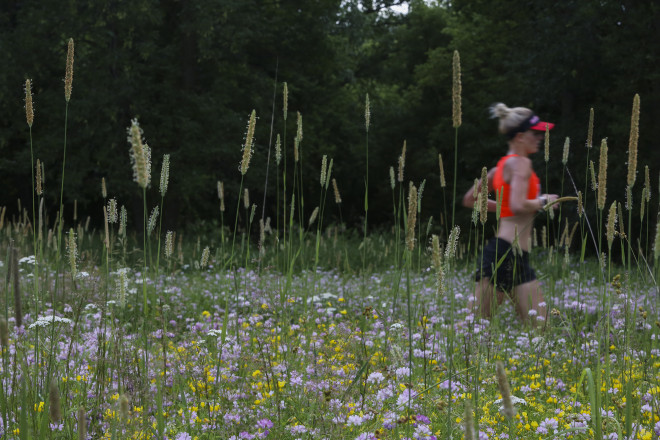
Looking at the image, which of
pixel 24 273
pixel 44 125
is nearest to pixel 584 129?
pixel 24 273

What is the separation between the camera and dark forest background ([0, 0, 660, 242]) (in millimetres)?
13414

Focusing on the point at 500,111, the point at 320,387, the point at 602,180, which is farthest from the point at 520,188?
the point at 602,180

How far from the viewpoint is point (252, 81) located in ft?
53.8

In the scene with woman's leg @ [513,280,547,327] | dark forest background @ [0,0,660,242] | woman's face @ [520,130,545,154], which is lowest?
woman's leg @ [513,280,547,327]

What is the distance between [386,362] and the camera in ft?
11.2

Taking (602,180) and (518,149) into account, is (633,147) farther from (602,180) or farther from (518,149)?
(518,149)

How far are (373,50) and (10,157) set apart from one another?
14.9 m

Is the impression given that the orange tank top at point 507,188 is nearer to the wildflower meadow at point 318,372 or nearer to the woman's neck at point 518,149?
the woman's neck at point 518,149

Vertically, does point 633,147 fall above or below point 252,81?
below

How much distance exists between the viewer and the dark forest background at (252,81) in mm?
13414

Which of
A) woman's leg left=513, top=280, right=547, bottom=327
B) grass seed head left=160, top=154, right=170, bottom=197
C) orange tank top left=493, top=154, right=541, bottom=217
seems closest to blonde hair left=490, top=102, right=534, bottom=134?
orange tank top left=493, top=154, right=541, bottom=217

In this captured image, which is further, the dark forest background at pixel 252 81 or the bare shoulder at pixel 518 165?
the dark forest background at pixel 252 81

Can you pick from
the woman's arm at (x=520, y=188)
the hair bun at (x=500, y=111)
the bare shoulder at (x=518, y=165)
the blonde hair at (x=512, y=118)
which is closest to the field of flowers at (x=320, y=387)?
the woman's arm at (x=520, y=188)

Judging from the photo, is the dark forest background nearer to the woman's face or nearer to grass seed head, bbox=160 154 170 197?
the woman's face
